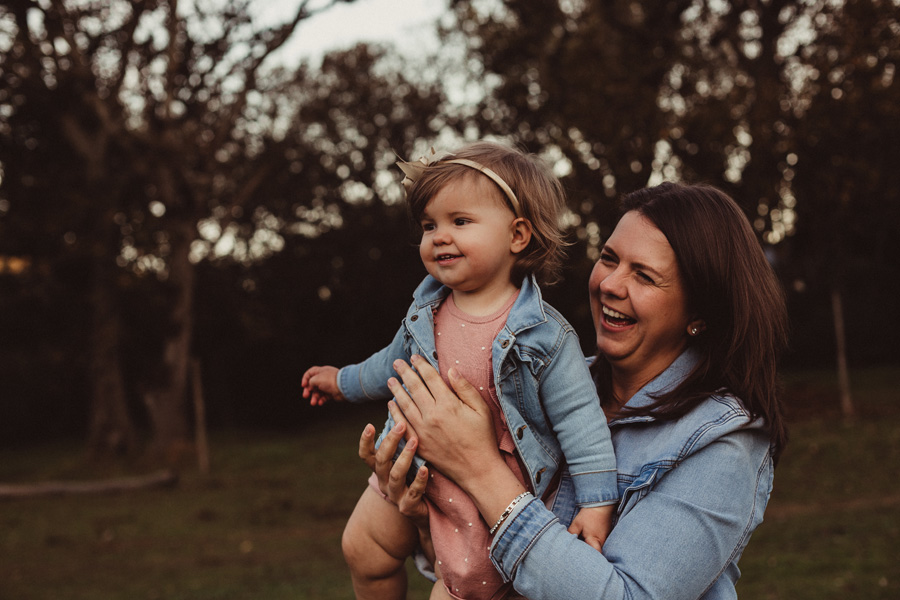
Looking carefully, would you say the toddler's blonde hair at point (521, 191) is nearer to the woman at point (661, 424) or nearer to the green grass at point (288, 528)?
the woman at point (661, 424)

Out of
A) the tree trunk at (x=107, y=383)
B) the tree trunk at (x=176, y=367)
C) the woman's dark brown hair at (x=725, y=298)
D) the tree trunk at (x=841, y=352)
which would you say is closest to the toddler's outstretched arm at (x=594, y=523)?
the woman's dark brown hair at (x=725, y=298)

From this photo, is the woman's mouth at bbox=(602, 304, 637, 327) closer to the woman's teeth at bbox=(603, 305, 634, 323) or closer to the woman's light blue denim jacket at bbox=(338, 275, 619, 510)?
the woman's teeth at bbox=(603, 305, 634, 323)

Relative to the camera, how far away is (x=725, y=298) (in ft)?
6.84

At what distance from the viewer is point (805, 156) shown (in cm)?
1232

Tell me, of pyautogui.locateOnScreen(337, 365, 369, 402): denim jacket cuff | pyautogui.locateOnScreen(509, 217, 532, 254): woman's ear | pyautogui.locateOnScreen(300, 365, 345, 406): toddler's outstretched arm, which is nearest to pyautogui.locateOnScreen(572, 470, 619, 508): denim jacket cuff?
pyautogui.locateOnScreen(509, 217, 532, 254): woman's ear

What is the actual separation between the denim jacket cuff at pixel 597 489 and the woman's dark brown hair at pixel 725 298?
0.20m

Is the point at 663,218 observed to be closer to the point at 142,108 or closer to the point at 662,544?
the point at 662,544

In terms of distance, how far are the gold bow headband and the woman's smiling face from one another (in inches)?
12.3

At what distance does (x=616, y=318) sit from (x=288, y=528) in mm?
9072

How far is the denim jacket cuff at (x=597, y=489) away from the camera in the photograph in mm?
2021

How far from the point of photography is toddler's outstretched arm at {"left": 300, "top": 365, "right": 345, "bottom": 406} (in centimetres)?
283

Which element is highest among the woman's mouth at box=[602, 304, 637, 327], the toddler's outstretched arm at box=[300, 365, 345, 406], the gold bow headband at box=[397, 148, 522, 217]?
the gold bow headband at box=[397, 148, 522, 217]

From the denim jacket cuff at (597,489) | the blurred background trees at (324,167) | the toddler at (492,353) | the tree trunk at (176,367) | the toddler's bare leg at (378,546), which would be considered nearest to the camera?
the denim jacket cuff at (597,489)

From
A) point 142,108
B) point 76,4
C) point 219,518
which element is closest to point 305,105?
point 142,108
